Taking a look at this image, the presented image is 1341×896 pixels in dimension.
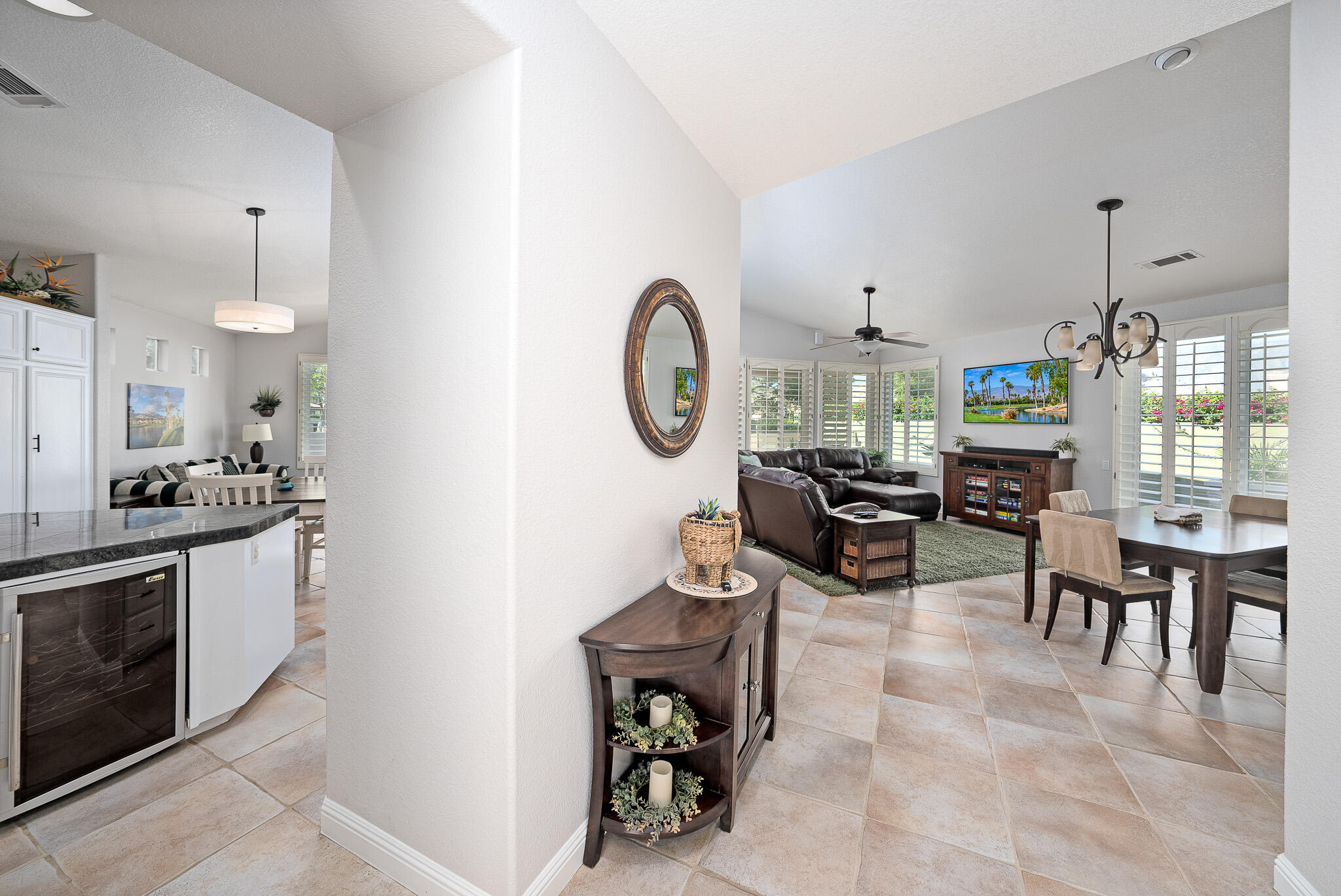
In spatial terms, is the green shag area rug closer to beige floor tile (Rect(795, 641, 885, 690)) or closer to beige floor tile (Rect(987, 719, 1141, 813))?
beige floor tile (Rect(795, 641, 885, 690))

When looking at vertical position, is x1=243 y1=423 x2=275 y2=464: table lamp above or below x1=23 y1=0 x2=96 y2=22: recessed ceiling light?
below

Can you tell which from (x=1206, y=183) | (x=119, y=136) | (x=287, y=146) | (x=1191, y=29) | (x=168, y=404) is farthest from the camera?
(x=168, y=404)

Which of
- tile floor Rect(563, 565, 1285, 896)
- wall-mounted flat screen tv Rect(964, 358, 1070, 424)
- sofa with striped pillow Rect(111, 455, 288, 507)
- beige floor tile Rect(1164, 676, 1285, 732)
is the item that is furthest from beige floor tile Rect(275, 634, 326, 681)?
wall-mounted flat screen tv Rect(964, 358, 1070, 424)

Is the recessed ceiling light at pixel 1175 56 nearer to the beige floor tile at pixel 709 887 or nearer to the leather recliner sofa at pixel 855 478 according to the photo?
the beige floor tile at pixel 709 887

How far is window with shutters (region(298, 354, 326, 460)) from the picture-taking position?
748 centimetres

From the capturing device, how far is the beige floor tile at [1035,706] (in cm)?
228

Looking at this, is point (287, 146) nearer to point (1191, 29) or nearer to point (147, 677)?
point (147, 677)

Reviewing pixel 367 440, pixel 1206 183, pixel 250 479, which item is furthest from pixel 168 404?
pixel 1206 183

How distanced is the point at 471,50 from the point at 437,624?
142cm

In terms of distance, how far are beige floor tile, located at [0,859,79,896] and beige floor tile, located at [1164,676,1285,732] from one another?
4.15m

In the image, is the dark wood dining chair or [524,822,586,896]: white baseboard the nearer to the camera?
[524,822,586,896]: white baseboard

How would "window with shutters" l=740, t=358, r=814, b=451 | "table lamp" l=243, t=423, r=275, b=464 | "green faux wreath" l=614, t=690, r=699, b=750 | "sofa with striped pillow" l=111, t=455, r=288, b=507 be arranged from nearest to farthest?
"green faux wreath" l=614, t=690, r=699, b=750, "sofa with striped pillow" l=111, t=455, r=288, b=507, "table lamp" l=243, t=423, r=275, b=464, "window with shutters" l=740, t=358, r=814, b=451

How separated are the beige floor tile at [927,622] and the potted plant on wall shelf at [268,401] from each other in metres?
8.30

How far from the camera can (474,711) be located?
1.29 m
